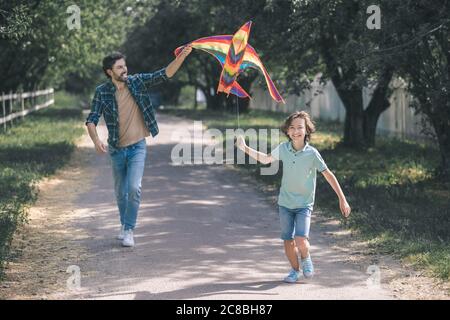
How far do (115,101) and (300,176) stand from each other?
252cm

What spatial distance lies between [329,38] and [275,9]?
1924 millimetres

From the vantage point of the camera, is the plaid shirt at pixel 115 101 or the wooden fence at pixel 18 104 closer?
the plaid shirt at pixel 115 101

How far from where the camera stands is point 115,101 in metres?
8.84

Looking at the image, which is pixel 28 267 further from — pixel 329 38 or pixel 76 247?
pixel 329 38

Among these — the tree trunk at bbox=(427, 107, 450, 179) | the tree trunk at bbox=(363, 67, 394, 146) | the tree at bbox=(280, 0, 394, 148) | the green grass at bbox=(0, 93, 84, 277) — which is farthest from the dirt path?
the tree trunk at bbox=(363, 67, 394, 146)

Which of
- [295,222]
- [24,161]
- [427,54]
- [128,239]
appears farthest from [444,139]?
[24,161]

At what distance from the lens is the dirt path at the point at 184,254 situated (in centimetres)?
691

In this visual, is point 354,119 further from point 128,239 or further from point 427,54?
point 128,239

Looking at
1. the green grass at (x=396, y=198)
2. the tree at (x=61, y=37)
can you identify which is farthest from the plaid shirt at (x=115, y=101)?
the tree at (x=61, y=37)

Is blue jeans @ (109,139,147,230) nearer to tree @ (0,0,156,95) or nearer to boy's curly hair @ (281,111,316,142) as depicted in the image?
boy's curly hair @ (281,111,316,142)

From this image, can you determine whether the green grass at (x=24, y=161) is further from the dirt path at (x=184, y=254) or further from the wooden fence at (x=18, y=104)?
the wooden fence at (x=18, y=104)

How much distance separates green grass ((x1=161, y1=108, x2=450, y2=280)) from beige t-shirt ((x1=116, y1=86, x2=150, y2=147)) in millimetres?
2712

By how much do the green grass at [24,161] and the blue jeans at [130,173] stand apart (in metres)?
1.27

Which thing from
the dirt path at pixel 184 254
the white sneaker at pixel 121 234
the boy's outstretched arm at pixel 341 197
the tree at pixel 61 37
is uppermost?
the tree at pixel 61 37
